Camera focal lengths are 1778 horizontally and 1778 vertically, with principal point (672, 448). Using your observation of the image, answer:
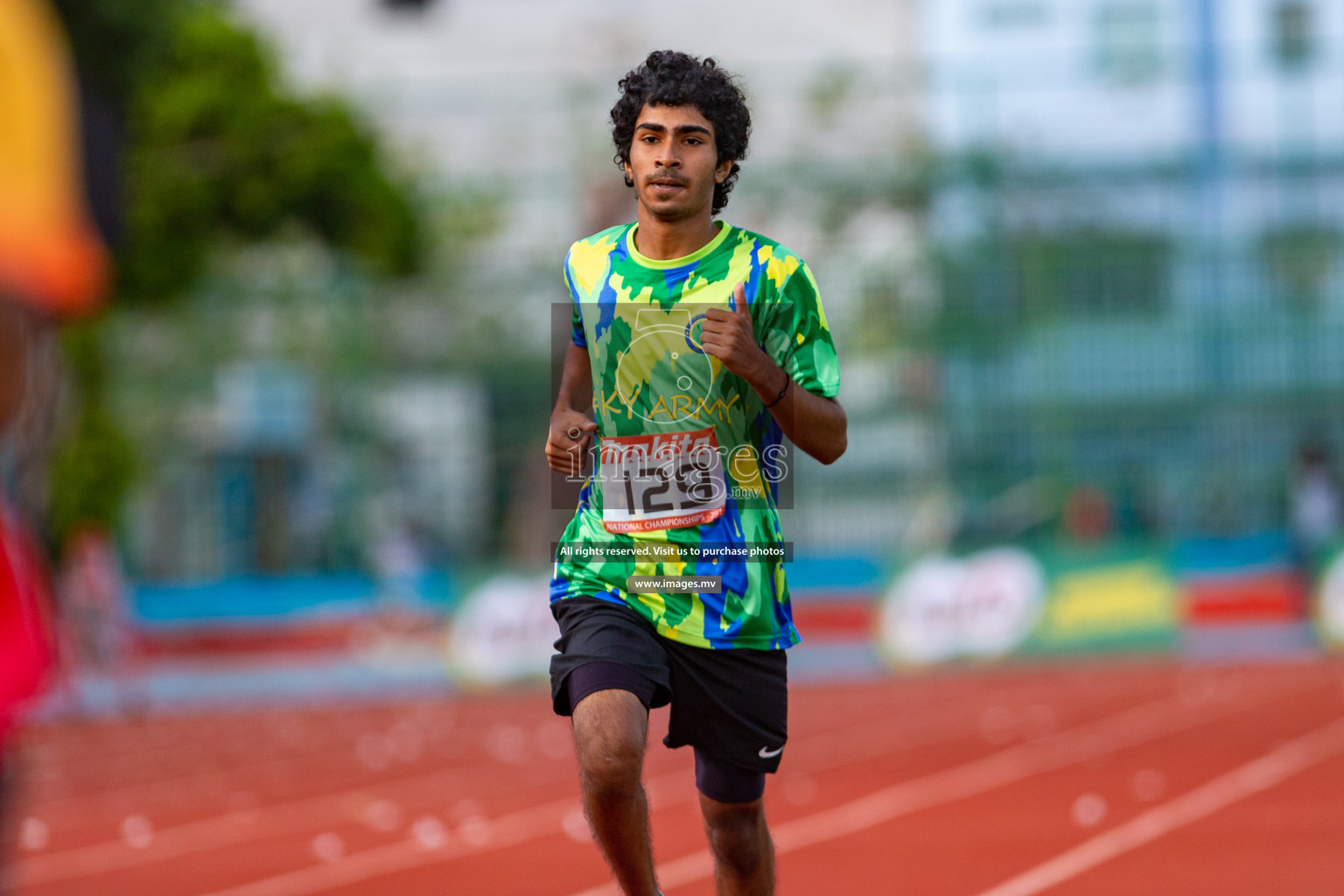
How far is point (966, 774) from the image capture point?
9156mm

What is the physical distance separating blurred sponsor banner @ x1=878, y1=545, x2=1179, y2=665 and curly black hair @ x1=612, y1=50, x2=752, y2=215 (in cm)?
1261

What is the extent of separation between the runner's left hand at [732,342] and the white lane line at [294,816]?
3.90 m

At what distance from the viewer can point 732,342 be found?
3518 mm

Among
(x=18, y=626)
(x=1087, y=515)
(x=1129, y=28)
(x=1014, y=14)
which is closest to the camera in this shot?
(x=18, y=626)

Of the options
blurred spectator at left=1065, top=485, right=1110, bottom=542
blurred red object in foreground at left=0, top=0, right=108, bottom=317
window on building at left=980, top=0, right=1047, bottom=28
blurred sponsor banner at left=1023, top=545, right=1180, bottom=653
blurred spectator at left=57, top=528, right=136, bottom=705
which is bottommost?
blurred sponsor banner at left=1023, top=545, right=1180, bottom=653

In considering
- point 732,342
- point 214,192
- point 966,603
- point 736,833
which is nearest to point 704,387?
point 732,342

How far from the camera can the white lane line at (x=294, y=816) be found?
716 cm

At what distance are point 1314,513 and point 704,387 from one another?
1472 cm

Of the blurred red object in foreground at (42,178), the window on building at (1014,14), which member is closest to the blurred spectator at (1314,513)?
the blurred red object in foreground at (42,178)

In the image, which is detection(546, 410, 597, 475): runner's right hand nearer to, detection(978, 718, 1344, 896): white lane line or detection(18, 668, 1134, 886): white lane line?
detection(978, 718, 1344, 896): white lane line

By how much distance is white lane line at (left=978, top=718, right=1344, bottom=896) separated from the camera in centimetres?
612

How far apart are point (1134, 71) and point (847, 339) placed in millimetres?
6246

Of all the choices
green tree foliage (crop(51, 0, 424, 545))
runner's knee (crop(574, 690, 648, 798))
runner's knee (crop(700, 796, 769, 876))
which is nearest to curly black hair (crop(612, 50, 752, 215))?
runner's knee (crop(574, 690, 648, 798))

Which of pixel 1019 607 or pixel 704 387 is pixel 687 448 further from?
pixel 1019 607
